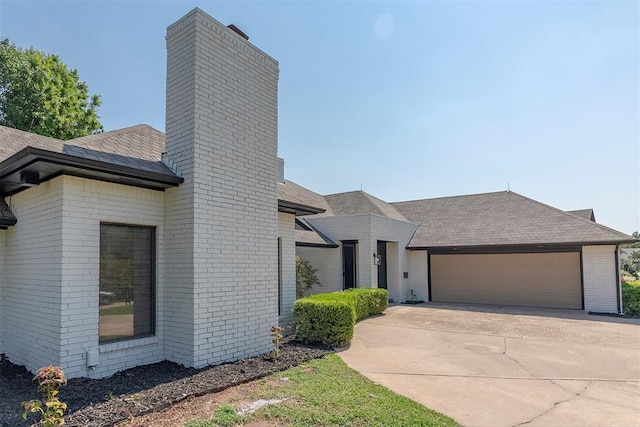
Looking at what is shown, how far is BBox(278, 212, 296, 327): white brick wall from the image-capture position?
29.2ft

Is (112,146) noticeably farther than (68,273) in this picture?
Yes

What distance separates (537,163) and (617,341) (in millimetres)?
8012

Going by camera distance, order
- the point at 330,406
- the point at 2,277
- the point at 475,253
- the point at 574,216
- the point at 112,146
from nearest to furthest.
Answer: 1. the point at 330,406
2. the point at 112,146
3. the point at 2,277
4. the point at 574,216
5. the point at 475,253

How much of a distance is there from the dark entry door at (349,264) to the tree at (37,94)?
1803 centimetres

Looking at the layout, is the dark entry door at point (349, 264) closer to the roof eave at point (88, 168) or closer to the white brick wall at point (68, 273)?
the white brick wall at point (68, 273)

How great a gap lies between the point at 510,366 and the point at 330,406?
4.00 m

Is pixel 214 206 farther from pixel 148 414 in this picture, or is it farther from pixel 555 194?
pixel 555 194

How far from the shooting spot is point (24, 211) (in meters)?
6.03

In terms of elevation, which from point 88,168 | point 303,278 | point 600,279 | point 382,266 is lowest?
point 600,279

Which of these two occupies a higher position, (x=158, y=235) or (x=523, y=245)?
(x=158, y=235)

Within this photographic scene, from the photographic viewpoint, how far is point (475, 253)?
1658 centimetres

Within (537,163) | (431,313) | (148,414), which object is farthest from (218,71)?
(537,163)

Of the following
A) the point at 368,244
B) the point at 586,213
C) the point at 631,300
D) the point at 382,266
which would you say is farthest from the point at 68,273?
the point at 586,213

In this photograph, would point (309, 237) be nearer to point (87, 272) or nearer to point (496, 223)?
point (496, 223)
